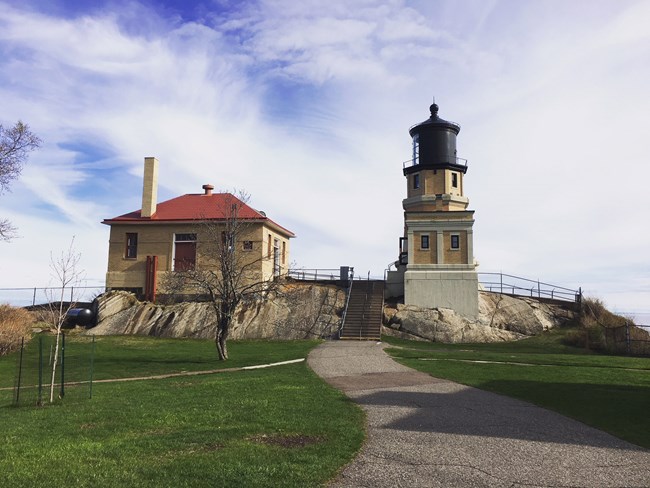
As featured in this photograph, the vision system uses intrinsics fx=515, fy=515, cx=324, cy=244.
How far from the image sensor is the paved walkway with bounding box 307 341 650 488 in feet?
21.4

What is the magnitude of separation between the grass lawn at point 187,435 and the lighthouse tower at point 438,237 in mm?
23023

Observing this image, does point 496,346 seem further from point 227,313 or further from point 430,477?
point 430,477

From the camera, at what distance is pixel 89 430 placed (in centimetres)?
909

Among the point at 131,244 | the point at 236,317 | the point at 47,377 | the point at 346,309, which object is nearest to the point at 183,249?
the point at 131,244

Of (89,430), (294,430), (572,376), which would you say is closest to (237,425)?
(294,430)

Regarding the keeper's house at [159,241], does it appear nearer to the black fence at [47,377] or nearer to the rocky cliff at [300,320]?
the rocky cliff at [300,320]

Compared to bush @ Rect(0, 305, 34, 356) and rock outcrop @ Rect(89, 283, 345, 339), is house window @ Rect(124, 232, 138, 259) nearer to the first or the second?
rock outcrop @ Rect(89, 283, 345, 339)

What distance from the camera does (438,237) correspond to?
38.1 metres

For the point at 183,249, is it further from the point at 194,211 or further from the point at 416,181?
the point at 416,181

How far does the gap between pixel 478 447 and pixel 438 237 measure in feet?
101

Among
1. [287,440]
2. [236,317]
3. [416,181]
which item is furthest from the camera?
[416,181]

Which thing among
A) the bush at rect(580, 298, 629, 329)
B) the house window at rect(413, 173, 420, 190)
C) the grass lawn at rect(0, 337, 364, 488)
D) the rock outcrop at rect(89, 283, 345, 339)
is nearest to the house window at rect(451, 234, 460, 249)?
the house window at rect(413, 173, 420, 190)

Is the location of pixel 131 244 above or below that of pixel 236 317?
above

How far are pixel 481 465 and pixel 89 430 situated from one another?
6628 mm
